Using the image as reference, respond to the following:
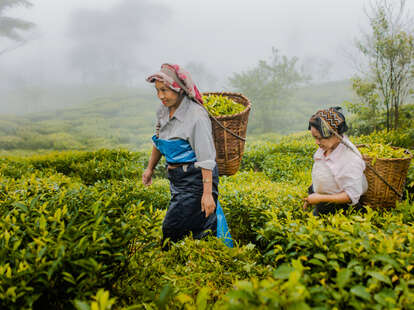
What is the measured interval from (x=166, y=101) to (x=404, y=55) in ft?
28.0

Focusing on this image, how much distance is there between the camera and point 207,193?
2.45 meters

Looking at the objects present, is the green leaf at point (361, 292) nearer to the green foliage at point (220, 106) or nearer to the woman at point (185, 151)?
the woman at point (185, 151)

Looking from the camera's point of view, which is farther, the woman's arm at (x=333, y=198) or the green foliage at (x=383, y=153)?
the green foliage at (x=383, y=153)

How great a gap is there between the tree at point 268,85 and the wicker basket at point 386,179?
98.4 feet

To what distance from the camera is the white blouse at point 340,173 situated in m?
2.33

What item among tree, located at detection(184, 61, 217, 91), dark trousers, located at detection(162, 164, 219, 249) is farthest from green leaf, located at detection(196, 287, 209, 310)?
tree, located at detection(184, 61, 217, 91)

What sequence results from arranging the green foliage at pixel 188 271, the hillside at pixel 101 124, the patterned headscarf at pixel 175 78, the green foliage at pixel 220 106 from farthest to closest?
the hillside at pixel 101 124 < the green foliage at pixel 220 106 < the patterned headscarf at pixel 175 78 < the green foliage at pixel 188 271

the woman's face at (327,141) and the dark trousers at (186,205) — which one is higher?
the woman's face at (327,141)

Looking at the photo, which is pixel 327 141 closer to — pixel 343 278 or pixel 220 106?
pixel 220 106

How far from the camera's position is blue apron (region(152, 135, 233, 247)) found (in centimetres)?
251

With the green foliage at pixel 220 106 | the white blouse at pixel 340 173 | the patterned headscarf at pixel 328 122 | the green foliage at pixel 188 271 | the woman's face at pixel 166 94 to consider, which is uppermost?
the woman's face at pixel 166 94

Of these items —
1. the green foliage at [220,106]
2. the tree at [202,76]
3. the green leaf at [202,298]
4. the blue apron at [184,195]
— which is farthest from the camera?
the tree at [202,76]

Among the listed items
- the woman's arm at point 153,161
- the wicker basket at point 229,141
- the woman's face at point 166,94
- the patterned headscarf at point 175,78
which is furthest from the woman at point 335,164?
the woman's arm at point 153,161

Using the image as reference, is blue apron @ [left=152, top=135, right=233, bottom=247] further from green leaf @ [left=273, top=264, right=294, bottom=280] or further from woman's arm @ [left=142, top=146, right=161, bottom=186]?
green leaf @ [left=273, top=264, right=294, bottom=280]
